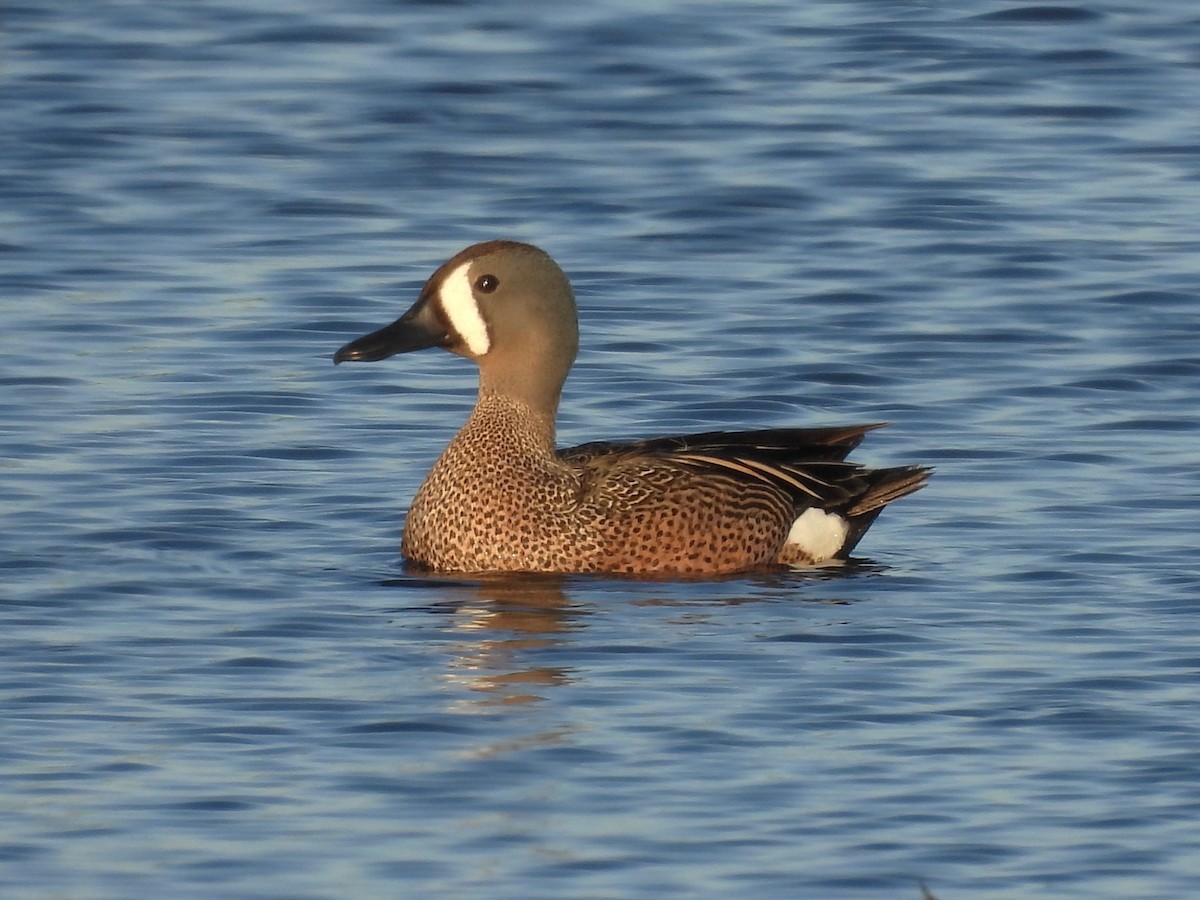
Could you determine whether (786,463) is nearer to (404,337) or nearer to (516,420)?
(516,420)

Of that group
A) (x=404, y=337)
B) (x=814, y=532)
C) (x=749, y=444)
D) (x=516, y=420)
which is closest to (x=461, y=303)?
(x=404, y=337)

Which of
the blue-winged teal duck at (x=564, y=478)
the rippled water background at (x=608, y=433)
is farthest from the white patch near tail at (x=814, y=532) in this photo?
the rippled water background at (x=608, y=433)

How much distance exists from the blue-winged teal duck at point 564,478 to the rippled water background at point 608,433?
0.63 ft

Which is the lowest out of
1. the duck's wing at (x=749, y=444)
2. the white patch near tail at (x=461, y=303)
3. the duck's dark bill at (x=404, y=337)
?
the duck's wing at (x=749, y=444)

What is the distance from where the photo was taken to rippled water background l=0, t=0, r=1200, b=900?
725 centimetres

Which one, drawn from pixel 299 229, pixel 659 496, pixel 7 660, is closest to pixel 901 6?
pixel 299 229

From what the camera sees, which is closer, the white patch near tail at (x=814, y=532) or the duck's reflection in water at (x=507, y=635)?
the duck's reflection in water at (x=507, y=635)

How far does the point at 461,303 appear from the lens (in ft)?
34.0

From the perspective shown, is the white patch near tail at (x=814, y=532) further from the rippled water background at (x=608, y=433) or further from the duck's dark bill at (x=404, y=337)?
the duck's dark bill at (x=404, y=337)

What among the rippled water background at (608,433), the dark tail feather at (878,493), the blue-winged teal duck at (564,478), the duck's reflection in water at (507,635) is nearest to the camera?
the rippled water background at (608,433)

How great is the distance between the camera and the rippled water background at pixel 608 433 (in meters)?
7.25

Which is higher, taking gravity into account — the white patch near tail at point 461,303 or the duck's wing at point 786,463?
the white patch near tail at point 461,303

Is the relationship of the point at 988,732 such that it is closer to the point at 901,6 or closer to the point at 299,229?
the point at 299,229

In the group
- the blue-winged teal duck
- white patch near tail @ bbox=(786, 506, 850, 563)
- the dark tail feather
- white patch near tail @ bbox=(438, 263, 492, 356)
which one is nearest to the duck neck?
the blue-winged teal duck
